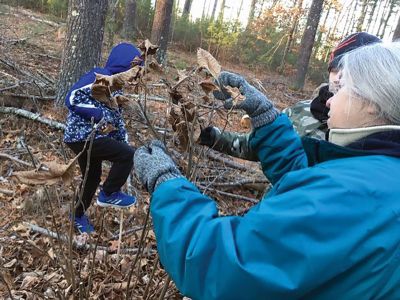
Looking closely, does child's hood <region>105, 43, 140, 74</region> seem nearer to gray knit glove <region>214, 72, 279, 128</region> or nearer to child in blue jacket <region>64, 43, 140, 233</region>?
child in blue jacket <region>64, 43, 140, 233</region>

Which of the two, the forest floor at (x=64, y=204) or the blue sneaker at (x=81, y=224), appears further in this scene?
the blue sneaker at (x=81, y=224)

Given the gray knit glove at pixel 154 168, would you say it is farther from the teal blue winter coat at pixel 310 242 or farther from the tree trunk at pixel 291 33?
the tree trunk at pixel 291 33

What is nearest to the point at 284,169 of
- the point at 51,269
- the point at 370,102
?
the point at 370,102

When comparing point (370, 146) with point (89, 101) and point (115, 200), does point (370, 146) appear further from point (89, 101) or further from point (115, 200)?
point (115, 200)

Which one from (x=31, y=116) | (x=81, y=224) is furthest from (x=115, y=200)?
(x=31, y=116)

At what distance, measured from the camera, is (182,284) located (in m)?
1.06

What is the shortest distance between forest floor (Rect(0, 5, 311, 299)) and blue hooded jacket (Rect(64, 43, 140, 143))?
28 centimetres

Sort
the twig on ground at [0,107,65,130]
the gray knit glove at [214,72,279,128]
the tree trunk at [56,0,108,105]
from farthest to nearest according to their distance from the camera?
the tree trunk at [56,0,108,105] < the twig on ground at [0,107,65,130] < the gray knit glove at [214,72,279,128]

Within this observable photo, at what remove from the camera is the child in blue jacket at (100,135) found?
9.67 ft

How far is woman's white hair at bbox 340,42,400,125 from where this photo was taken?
109 cm

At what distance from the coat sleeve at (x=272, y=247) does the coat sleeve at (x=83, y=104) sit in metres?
2.16

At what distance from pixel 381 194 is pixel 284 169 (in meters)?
0.93

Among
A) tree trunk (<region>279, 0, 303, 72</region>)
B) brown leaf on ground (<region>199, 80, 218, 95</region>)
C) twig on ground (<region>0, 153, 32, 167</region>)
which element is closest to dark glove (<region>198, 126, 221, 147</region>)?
brown leaf on ground (<region>199, 80, 218, 95</region>)

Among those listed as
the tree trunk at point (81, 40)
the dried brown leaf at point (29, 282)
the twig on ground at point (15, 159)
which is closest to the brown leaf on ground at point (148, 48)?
the dried brown leaf at point (29, 282)
